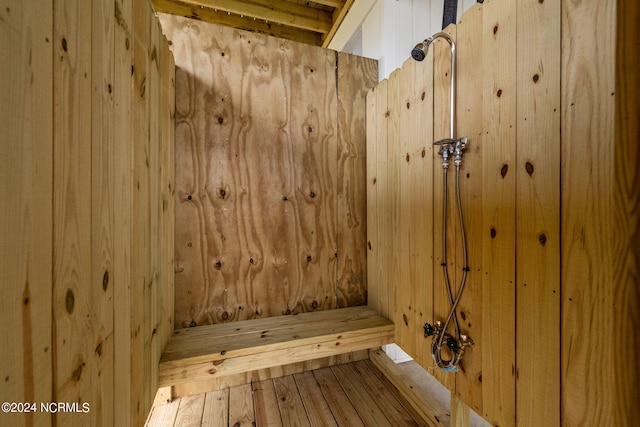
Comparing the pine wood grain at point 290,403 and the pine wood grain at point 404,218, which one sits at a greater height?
the pine wood grain at point 404,218

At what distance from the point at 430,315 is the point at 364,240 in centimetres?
72

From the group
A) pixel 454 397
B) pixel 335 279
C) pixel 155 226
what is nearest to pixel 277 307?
pixel 335 279

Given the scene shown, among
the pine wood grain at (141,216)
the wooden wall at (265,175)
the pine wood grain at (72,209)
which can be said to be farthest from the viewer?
the wooden wall at (265,175)

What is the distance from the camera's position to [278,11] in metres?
2.41

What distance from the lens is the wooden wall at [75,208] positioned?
43cm

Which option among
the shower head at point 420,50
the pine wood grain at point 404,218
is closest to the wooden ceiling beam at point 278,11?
the pine wood grain at point 404,218

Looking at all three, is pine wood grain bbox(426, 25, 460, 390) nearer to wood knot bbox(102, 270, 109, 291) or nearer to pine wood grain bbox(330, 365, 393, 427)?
pine wood grain bbox(330, 365, 393, 427)

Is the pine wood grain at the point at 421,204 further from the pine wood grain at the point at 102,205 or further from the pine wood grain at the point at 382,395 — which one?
the pine wood grain at the point at 102,205

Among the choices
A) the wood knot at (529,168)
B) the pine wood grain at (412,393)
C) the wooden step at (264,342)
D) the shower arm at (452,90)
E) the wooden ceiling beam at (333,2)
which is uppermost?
the wooden ceiling beam at (333,2)

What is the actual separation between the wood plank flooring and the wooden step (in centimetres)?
39

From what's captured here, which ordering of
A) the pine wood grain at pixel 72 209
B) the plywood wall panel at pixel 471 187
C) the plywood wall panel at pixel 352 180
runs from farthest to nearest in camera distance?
the plywood wall panel at pixel 352 180
the plywood wall panel at pixel 471 187
the pine wood grain at pixel 72 209

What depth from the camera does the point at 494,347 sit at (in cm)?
97

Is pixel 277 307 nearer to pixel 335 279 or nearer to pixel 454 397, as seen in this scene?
pixel 335 279

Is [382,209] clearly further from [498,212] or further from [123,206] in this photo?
[123,206]
